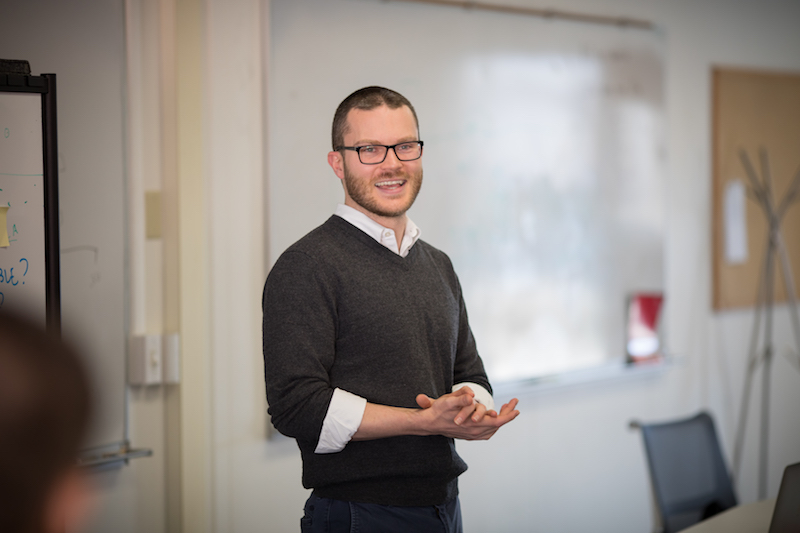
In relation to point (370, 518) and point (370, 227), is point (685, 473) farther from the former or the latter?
point (370, 227)

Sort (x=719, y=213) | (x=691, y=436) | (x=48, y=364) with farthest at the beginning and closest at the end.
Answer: (x=719, y=213)
(x=691, y=436)
(x=48, y=364)

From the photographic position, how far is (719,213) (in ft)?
10.9

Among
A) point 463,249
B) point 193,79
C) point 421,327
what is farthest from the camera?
point 463,249

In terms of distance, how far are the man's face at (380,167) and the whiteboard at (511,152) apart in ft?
2.29

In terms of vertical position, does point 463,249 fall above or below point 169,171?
below

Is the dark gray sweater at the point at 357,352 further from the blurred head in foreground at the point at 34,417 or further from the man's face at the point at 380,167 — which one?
the blurred head in foreground at the point at 34,417

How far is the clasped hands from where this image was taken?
1.27 meters

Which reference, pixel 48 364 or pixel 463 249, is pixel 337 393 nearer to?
pixel 48 364

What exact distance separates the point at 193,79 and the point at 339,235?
0.87 meters

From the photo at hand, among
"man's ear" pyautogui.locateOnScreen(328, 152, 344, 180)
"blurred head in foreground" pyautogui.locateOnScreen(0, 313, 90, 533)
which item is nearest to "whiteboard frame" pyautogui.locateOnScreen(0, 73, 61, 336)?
"man's ear" pyautogui.locateOnScreen(328, 152, 344, 180)

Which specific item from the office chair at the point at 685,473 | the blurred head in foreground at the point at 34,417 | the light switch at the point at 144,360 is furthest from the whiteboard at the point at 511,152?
the blurred head in foreground at the point at 34,417

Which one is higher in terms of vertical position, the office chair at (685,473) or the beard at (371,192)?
the beard at (371,192)

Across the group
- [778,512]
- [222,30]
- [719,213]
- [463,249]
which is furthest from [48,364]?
[719,213]

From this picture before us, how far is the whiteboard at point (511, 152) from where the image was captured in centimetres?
218
